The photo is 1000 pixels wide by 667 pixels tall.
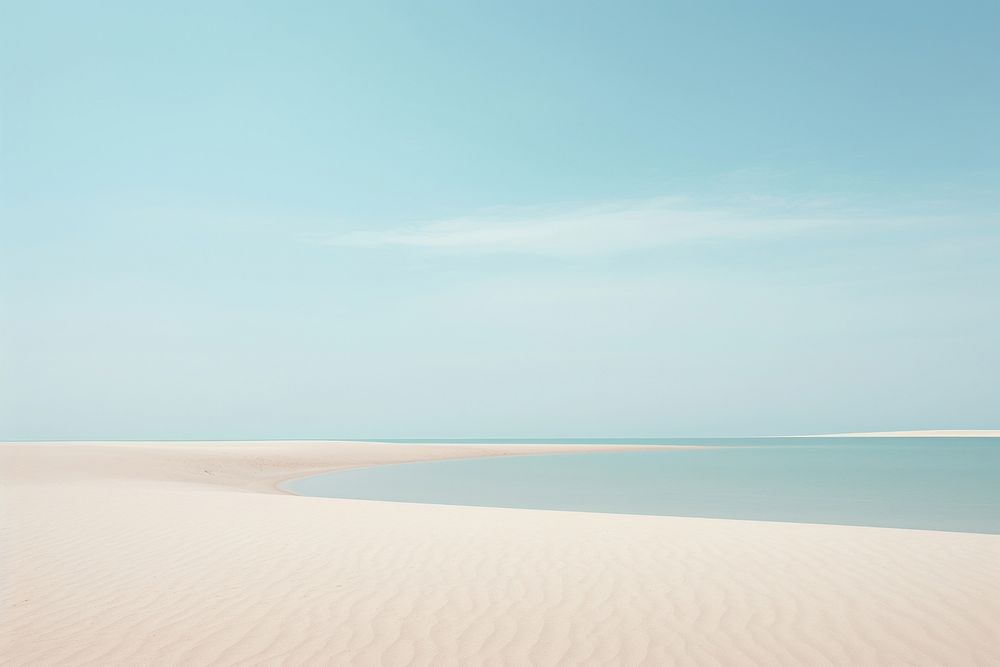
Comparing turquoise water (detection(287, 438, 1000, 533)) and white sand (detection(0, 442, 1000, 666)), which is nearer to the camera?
white sand (detection(0, 442, 1000, 666))

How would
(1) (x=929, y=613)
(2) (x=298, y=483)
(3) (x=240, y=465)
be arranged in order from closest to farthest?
(1) (x=929, y=613), (2) (x=298, y=483), (3) (x=240, y=465)

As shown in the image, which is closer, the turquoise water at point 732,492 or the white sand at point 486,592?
the white sand at point 486,592

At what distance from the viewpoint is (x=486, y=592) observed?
719cm

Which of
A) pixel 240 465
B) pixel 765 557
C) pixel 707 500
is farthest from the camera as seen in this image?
pixel 240 465

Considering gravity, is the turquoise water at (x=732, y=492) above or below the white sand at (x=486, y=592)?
below

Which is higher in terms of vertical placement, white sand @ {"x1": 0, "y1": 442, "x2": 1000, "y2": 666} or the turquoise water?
white sand @ {"x1": 0, "y1": 442, "x2": 1000, "y2": 666}

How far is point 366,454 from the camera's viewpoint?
5247cm

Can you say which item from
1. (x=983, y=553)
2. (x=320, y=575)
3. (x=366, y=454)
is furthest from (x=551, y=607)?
(x=366, y=454)

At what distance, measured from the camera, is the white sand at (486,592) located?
5.49 m

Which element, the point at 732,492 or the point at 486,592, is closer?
the point at 486,592

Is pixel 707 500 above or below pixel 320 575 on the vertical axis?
below

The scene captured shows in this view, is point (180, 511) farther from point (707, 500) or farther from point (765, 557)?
point (707, 500)

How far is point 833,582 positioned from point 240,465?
3159 centimetres

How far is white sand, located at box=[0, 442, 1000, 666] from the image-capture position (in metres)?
5.49
